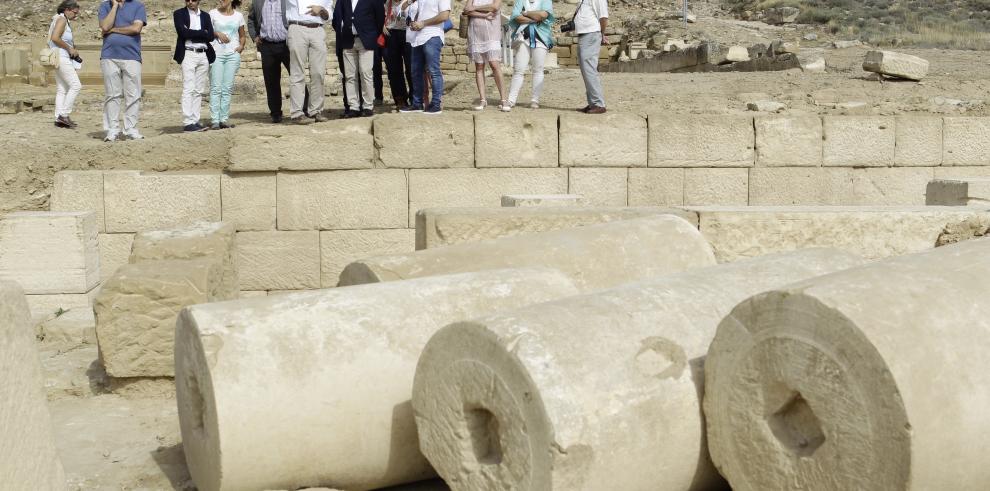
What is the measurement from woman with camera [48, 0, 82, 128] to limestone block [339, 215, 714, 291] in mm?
7350

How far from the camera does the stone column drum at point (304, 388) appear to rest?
3.94 metres

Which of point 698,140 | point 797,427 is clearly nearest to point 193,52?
point 698,140

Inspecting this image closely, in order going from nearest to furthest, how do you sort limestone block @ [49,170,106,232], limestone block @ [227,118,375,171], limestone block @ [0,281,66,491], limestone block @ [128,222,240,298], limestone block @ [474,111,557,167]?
1. limestone block @ [0,281,66,491]
2. limestone block @ [128,222,240,298]
3. limestone block @ [49,170,106,232]
4. limestone block @ [227,118,375,171]
5. limestone block @ [474,111,557,167]

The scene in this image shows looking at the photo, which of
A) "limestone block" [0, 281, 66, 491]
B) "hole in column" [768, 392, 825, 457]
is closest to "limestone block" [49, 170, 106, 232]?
"limestone block" [0, 281, 66, 491]

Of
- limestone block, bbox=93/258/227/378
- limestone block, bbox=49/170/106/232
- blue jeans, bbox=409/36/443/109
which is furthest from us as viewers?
blue jeans, bbox=409/36/443/109

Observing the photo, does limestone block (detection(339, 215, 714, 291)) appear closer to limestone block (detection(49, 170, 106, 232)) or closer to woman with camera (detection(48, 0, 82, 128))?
limestone block (detection(49, 170, 106, 232))

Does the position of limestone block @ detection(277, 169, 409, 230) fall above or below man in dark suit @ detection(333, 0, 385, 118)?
below

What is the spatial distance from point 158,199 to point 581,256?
498 centimetres

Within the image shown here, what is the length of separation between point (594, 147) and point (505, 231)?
305 centimetres

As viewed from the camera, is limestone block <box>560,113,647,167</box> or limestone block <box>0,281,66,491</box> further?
limestone block <box>560,113,647,167</box>

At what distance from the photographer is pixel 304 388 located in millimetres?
4016

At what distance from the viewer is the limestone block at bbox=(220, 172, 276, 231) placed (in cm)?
913

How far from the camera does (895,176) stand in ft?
31.8

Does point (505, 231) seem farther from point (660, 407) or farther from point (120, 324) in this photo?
point (660, 407)
